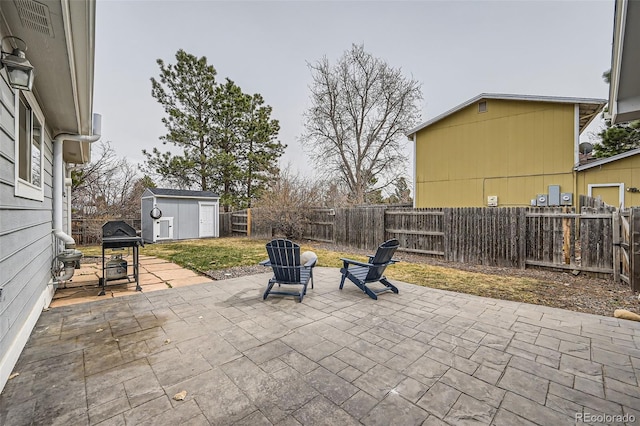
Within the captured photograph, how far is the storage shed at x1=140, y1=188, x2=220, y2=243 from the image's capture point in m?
12.2

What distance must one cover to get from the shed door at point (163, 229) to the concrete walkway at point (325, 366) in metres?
9.10

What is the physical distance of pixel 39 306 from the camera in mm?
3406

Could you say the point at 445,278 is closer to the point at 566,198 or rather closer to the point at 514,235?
the point at 514,235

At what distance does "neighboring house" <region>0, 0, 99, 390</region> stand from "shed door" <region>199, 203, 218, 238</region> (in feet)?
31.1

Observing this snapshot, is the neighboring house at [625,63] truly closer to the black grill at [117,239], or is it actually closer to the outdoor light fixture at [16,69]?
the outdoor light fixture at [16,69]

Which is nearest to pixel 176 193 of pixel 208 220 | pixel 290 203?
pixel 208 220

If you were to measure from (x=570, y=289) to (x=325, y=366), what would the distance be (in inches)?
192

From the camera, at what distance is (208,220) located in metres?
14.0

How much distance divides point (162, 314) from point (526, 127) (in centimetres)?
1094

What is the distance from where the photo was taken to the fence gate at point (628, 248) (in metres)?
4.29

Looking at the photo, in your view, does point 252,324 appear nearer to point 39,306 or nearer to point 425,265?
point 39,306

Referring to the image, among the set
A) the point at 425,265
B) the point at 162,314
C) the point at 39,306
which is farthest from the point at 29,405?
the point at 425,265

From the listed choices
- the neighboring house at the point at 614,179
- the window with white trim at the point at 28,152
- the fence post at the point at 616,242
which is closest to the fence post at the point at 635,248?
the fence post at the point at 616,242

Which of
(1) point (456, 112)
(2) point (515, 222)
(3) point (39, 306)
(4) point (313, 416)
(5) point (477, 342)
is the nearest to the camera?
(4) point (313, 416)
